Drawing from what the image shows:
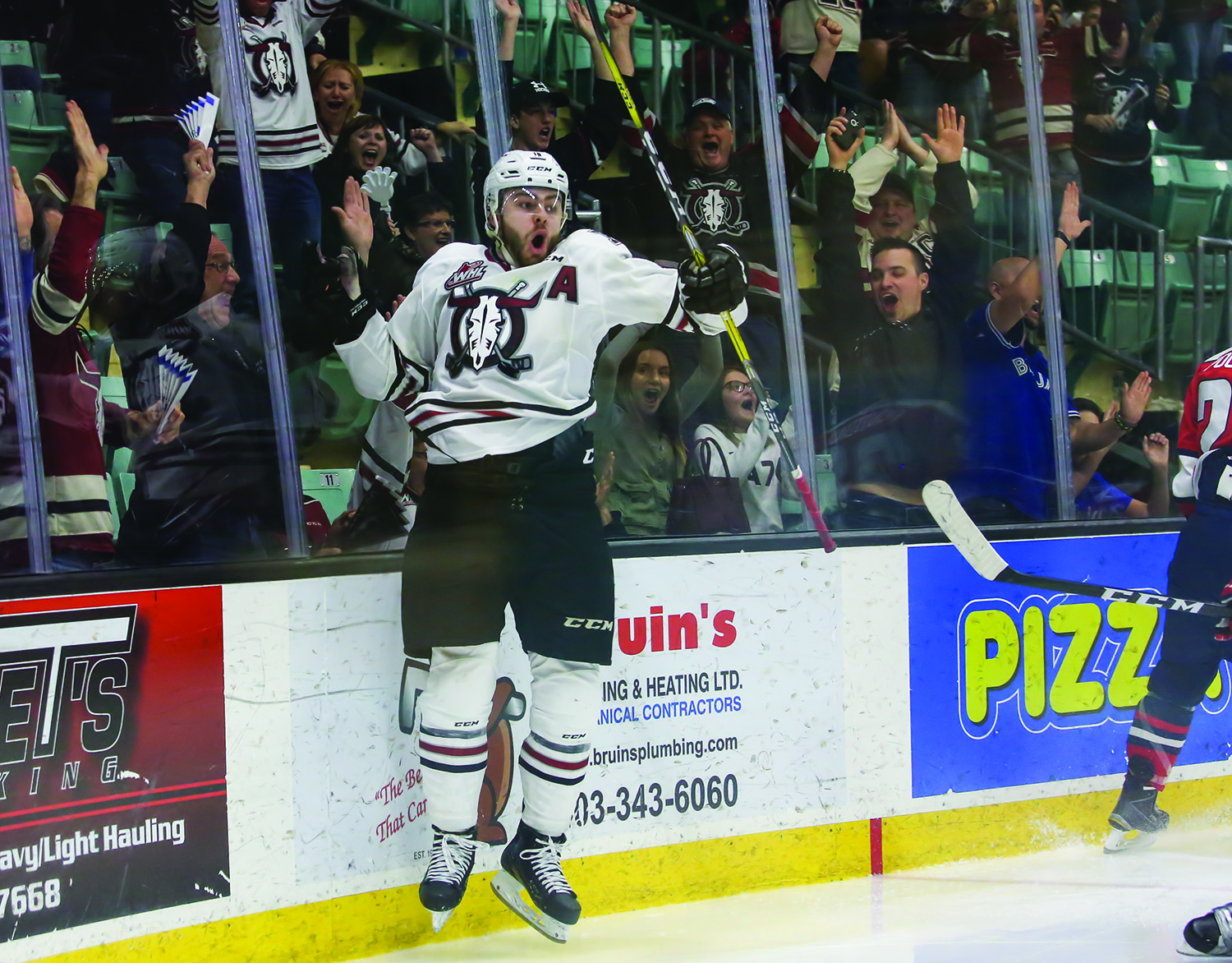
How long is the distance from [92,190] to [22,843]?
126 centimetres

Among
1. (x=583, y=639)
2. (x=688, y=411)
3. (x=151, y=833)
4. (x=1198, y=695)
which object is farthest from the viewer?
(x=1198, y=695)

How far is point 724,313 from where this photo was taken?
2740 mm

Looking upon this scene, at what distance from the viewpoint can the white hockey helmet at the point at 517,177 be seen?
2594 millimetres

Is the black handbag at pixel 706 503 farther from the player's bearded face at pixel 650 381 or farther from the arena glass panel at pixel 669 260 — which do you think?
the player's bearded face at pixel 650 381

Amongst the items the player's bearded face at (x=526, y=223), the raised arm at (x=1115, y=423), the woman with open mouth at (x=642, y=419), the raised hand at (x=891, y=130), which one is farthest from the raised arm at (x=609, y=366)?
the raised arm at (x=1115, y=423)

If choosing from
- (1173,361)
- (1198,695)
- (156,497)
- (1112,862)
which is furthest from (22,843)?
(1173,361)

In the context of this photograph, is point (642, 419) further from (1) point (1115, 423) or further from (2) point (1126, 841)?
(2) point (1126, 841)

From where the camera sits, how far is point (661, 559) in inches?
120

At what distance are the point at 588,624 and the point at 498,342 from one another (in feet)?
1.88

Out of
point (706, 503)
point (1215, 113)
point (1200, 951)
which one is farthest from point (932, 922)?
point (1215, 113)

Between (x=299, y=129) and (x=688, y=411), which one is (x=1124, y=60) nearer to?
(x=688, y=411)

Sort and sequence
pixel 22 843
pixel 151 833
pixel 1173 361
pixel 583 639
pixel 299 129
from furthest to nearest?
pixel 1173 361, pixel 299 129, pixel 583 639, pixel 151 833, pixel 22 843

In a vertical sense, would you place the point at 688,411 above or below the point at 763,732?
above

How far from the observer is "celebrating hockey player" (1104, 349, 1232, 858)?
3.56m
